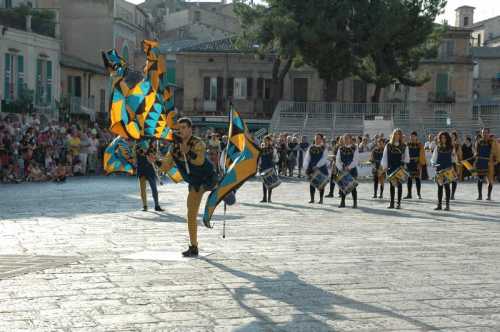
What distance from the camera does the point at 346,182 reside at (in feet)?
61.6

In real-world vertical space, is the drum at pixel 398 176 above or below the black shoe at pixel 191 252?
above

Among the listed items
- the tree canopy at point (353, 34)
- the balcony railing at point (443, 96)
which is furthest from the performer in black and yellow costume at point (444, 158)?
the balcony railing at point (443, 96)

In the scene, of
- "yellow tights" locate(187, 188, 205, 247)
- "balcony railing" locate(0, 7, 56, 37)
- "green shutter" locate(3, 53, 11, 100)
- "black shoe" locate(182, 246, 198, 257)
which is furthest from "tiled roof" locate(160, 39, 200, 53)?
"black shoe" locate(182, 246, 198, 257)

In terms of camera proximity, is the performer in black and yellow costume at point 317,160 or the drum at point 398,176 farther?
the performer in black and yellow costume at point 317,160

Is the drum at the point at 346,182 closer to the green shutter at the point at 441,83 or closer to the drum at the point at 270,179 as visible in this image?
the drum at the point at 270,179

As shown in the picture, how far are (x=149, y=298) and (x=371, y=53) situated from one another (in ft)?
135

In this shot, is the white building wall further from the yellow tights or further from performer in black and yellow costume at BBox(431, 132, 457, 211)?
the yellow tights

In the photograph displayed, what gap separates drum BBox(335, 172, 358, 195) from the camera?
1870 centimetres

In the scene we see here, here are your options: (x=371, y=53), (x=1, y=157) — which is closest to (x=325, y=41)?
(x=371, y=53)

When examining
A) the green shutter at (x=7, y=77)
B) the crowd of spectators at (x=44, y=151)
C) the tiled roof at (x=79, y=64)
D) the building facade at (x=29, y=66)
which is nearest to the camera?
the crowd of spectators at (x=44, y=151)

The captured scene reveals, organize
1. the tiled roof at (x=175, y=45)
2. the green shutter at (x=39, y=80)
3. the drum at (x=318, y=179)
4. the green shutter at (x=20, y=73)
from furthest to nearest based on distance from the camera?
1. the tiled roof at (x=175, y=45)
2. the green shutter at (x=39, y=80)
3. the green shutter at (x=20, y=73)
4. the drum at (x=318, y=179)

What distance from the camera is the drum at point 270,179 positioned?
19.9 m

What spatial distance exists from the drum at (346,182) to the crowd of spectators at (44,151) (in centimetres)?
1072

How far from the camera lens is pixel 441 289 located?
8.18 meters
